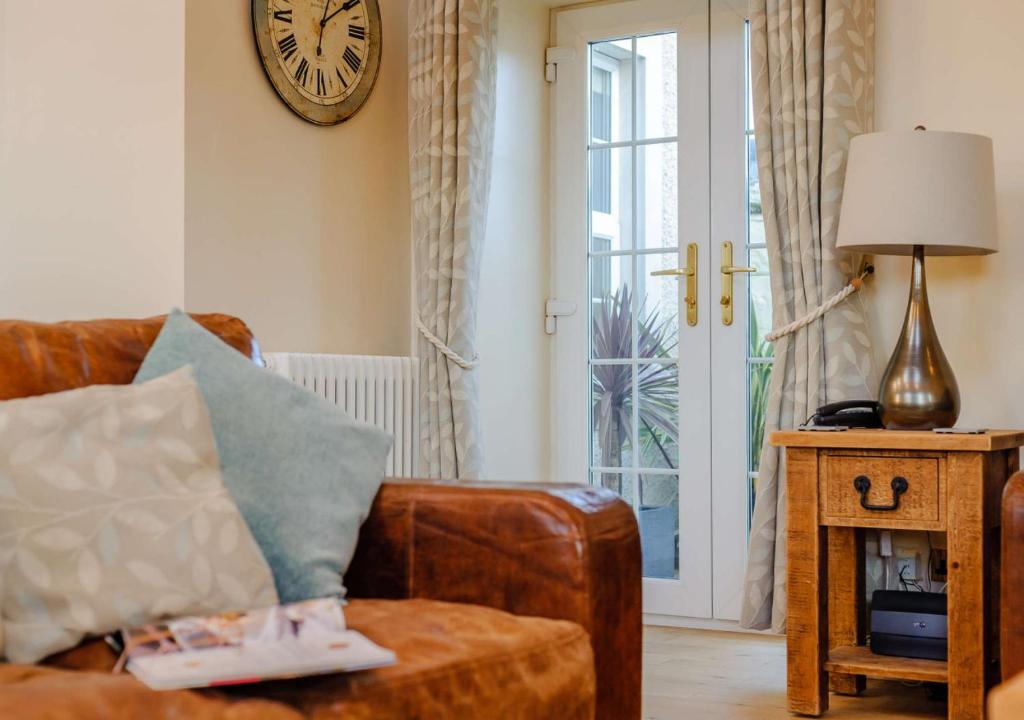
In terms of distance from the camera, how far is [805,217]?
11.3 feet

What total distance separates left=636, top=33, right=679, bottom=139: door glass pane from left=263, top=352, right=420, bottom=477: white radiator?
1218 mm

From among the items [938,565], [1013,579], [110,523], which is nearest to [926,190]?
[1013,579]

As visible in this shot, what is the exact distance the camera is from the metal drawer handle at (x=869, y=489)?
2863 millimetres

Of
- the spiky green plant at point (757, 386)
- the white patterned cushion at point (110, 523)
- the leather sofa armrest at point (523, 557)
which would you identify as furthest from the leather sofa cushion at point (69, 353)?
the spiky green plant at point (757, 386)

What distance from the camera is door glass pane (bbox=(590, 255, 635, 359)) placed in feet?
14.0

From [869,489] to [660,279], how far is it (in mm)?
1473

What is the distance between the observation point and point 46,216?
8.14ft

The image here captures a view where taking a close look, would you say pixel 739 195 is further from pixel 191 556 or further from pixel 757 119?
pixel 191 556

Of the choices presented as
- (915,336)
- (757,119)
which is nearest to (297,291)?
(757,119)

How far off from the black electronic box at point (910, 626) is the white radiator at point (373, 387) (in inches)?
56.3

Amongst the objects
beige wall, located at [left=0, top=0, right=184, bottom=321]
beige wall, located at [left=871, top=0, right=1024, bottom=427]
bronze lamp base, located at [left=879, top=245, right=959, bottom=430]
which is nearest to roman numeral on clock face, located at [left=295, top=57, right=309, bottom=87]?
beige wall, located at [left=0, top=0, right=184, bottom=321]

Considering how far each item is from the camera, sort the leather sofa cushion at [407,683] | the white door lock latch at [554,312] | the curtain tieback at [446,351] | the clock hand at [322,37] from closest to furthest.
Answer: the leather sofa cushion at [407,683] → the clock hand at [322,37] → the curtain tieback at [446,351] → the white door lock latch at [554,312]

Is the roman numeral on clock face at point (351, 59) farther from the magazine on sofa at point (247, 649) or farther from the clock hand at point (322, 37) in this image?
→ the magazine on sofa at point (247, 649)

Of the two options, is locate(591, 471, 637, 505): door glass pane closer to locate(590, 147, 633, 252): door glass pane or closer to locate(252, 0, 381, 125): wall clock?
locate(590, 147, 633, 252): door glass pane
